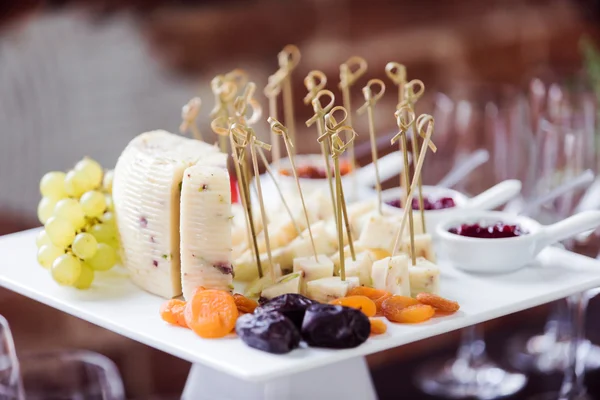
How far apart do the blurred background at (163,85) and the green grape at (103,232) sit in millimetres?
784

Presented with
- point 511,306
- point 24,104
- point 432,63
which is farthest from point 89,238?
point 432,63

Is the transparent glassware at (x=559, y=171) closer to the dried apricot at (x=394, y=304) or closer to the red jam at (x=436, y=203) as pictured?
the red jam at (x=436, y=203)

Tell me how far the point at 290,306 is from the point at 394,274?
21 centimetres

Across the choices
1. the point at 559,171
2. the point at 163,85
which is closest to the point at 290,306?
the point at 559,171

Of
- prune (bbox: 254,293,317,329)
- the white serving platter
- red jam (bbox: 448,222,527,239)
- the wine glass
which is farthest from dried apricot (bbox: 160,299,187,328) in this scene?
red jam (bbox: 448,222,527,239)

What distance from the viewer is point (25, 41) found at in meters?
2.65

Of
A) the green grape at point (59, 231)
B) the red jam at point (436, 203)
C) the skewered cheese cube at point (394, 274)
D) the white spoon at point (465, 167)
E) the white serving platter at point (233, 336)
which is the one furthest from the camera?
the white spoon at point (465, 167)

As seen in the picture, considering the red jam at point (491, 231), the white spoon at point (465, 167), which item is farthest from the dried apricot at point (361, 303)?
the white spoon at point (465, 167)

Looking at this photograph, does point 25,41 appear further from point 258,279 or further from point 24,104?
point 258,279

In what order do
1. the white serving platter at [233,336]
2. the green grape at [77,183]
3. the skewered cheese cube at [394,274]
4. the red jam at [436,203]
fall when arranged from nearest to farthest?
the white serving platter at [233,336] → the skewered cheese cube at [394,274] → the green grape at [77,183] → the red jam at [436,203]

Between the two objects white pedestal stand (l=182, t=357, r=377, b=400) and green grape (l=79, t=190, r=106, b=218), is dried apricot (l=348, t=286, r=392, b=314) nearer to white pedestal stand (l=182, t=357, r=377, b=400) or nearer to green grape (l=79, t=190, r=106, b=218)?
white pedestal stand (l=182, t=357, r=377, b=400)

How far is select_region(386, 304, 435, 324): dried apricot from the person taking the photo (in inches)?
52.7

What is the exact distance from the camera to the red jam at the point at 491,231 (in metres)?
1.61

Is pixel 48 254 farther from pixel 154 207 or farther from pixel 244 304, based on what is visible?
pixel 244 304
